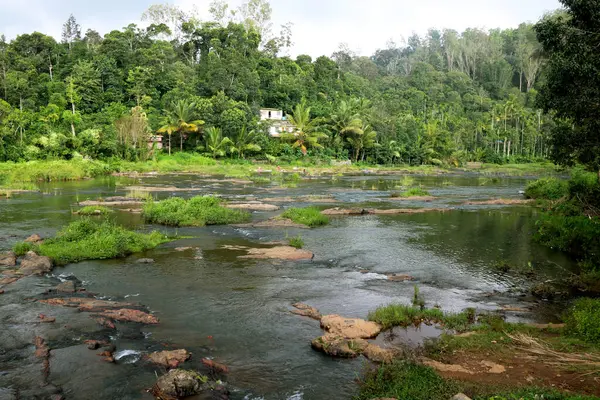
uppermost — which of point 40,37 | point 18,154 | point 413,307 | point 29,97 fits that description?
point 40,37

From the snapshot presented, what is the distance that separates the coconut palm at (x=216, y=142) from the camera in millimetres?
51781

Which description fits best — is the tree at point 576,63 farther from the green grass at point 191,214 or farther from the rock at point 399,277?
the green grass at point 191,214

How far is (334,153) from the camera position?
59.3 metres

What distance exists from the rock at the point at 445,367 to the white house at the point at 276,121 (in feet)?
177

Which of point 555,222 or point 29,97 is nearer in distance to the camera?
point 555,222

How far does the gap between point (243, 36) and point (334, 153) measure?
25515mm

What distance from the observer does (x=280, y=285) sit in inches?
448

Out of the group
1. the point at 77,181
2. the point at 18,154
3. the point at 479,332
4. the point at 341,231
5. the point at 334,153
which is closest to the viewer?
the point at 479,332

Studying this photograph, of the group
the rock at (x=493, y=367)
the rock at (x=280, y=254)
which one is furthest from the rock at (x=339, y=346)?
the rock at (x=280, y=254)

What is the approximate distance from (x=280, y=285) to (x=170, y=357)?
14.7ft

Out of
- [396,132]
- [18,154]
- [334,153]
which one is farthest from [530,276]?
[396,132]

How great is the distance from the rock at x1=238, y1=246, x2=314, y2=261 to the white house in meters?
46.1

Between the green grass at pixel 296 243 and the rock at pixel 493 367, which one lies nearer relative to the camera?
the rock at pixel 493 367

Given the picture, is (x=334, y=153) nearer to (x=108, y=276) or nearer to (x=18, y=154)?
(x=18, y=154)
